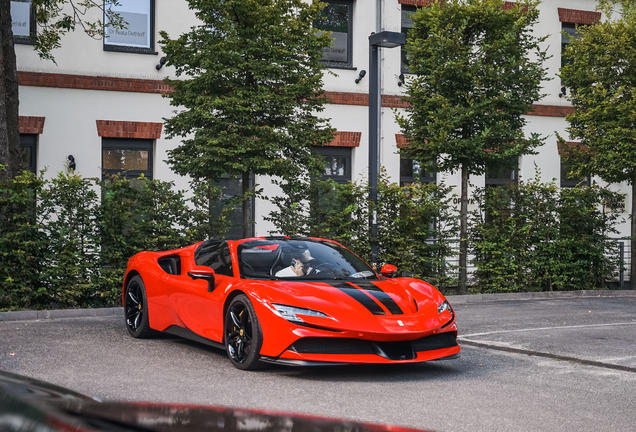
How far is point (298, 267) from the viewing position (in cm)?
756

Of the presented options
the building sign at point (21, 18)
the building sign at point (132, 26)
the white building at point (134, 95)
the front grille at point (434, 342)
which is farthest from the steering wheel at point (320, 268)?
the building sign at point (21, 18)

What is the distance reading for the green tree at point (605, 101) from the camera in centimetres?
1571

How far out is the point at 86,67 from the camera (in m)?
16.7

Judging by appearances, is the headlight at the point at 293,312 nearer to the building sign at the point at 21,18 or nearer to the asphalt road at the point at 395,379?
the asphalt road at the point at 395,379

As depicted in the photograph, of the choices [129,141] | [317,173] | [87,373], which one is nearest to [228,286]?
[87,373]

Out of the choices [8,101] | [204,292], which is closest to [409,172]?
[8,101]

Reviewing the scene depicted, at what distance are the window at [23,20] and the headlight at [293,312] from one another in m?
12.3

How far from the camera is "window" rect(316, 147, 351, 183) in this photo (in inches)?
739

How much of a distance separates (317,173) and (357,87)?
635 centimetres

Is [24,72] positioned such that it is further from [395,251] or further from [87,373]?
[87,373]

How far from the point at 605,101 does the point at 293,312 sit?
38.6 ft

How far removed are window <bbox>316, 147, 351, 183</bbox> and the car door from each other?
35.1ft

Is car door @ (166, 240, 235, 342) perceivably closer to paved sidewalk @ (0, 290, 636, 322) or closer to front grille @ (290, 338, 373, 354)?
front grille @ (290, 338, 373, 354)

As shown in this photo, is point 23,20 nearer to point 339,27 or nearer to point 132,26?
Result: point 132,26
